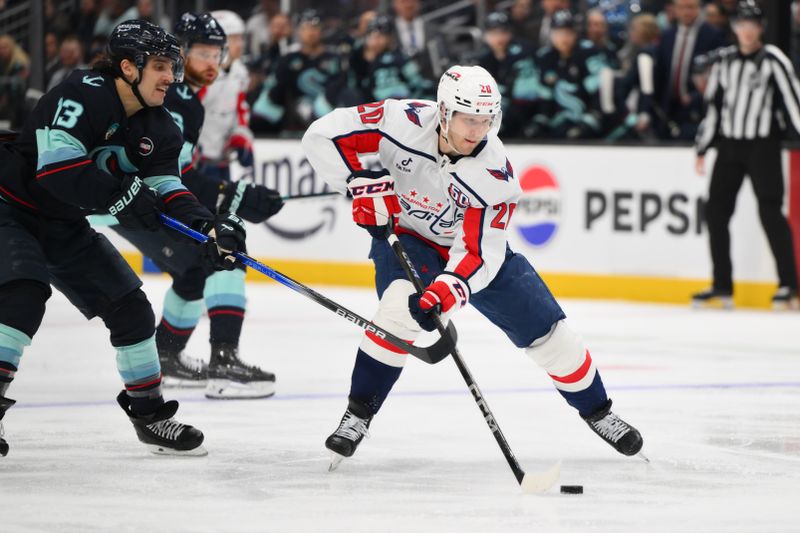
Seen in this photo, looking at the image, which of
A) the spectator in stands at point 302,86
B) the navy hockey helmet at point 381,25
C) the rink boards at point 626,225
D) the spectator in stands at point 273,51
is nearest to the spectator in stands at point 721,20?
the rink boards at point 626,225

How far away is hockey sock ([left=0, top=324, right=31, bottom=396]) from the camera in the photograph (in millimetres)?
3904

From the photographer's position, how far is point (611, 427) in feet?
13.8

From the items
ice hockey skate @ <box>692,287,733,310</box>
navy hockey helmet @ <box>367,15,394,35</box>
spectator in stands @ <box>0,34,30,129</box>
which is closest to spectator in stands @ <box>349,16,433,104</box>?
navy hockey helmet @ <box>367,15,394,35</box>

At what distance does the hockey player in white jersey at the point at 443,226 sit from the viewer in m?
3.98

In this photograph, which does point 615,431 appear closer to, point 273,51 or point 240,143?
point 240,143

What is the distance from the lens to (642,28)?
9250 millimetres

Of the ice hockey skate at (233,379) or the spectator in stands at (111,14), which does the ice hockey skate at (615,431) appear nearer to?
the ice hockey skate at (233,379)

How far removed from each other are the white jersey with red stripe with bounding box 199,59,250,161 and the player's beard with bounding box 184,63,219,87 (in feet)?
2.52

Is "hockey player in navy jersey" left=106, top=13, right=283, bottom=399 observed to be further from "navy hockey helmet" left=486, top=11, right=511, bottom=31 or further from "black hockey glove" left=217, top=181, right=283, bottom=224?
"navy hockey helmet" left=486, top=11, right=511, bottom=31

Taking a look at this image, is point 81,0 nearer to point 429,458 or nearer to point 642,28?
point 642,28

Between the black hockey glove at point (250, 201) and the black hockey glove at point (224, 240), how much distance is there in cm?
121

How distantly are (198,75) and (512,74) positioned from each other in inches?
167

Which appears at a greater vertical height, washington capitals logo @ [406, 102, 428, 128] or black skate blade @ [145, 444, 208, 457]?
washington capitals logo @ [406, 102, 428, 128]

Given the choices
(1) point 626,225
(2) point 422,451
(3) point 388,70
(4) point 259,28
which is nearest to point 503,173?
(2) point 422,451
